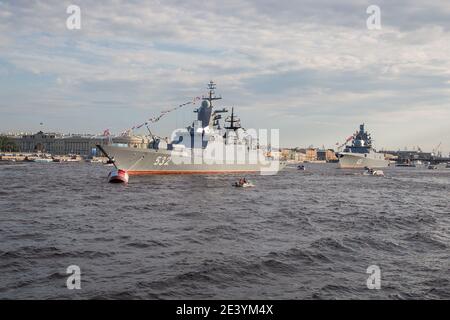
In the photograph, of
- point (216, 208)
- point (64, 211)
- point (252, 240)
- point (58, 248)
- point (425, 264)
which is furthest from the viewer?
point (216, 208)

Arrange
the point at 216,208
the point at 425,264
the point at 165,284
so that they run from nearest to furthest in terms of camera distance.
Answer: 1. the point at 165,284
2. the point at 425,264
3. the point at 216,208

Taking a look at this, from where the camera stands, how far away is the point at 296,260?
21125 mm

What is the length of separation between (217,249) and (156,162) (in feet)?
188

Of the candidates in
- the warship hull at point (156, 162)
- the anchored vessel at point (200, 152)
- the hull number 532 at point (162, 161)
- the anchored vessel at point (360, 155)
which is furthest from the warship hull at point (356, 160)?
the hull number 532 at point (162, 161)

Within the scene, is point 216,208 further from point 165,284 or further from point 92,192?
point 165,284

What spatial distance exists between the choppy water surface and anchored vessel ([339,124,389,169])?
121 metres

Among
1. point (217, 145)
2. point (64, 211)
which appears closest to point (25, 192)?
point (64, 211)

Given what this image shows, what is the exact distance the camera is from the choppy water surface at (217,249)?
54.4 ft

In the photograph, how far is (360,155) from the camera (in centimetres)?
16300

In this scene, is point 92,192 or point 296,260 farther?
point 92,192

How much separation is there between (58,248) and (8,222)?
962 centimetres

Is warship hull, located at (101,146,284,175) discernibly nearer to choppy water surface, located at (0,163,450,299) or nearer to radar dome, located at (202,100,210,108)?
radar dome, located at (202,100,210,108)

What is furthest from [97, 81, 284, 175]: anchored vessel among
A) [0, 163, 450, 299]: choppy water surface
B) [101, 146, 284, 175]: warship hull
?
[0, 163, 450, 299]: choppy water surface

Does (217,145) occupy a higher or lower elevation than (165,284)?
higher
